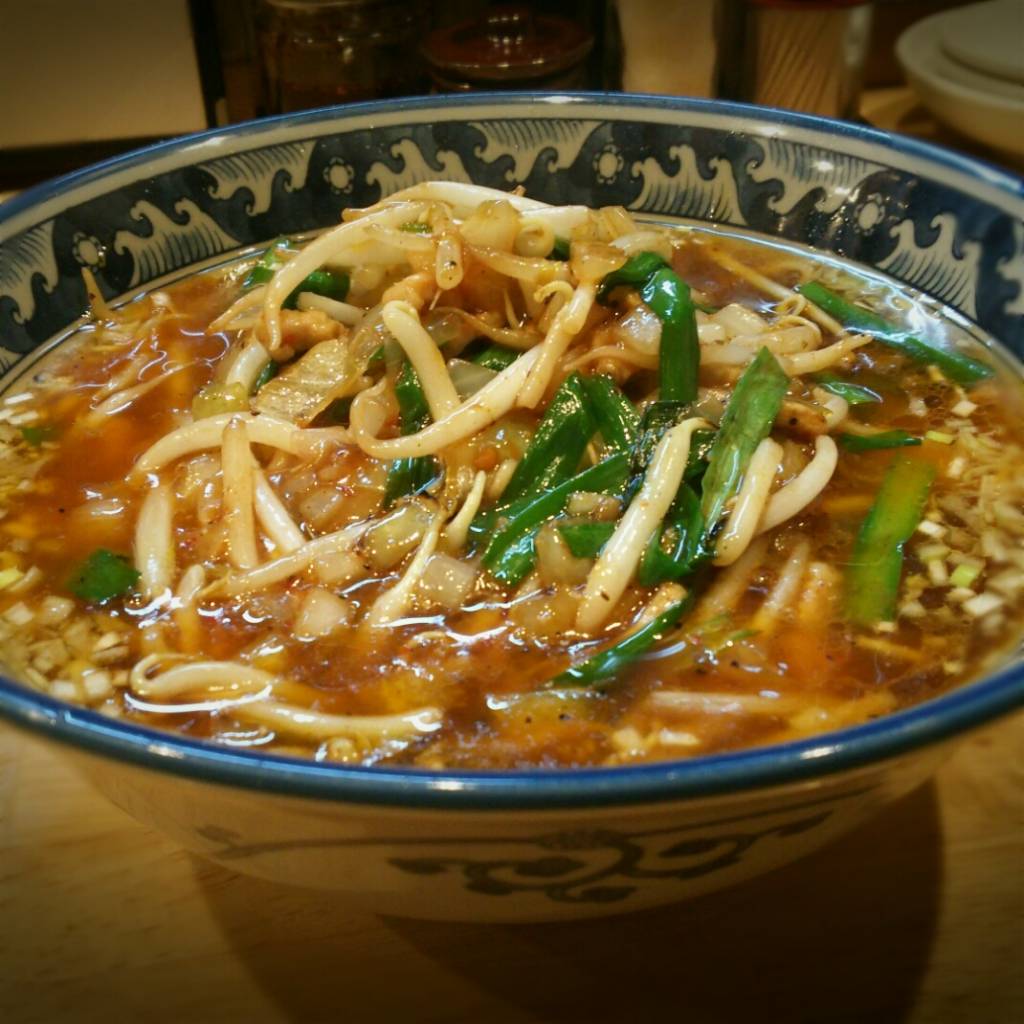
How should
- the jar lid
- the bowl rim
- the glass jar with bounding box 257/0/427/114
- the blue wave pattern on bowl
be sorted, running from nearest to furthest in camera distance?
the bowl rim, the blue wave pattern on bowl, the jar lid, the glass jar with bounding box 257/0/427/114

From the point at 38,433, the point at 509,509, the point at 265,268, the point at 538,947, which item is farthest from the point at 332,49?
the point at 538,947

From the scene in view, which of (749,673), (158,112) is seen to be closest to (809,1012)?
(749,673)

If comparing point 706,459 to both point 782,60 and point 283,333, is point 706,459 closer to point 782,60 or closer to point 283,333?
point 283,333

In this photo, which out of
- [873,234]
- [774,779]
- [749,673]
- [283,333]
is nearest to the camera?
[774,779]

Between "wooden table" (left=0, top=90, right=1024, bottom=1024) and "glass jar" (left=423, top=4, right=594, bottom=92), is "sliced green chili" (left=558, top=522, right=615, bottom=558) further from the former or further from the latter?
"glass jar" (left=423, top=4, right=594, bottom=92)

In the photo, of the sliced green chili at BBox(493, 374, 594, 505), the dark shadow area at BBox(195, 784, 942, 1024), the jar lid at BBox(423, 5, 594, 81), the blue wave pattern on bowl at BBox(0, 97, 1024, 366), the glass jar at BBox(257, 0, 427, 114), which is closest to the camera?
the dark shadow area at BBox(195, 784, 942, 1024)

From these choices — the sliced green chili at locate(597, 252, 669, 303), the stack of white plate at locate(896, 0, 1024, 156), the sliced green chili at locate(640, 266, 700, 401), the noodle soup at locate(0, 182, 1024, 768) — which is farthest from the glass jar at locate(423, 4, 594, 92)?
the sliced green chili at locate(640, 266, 700, 401)
